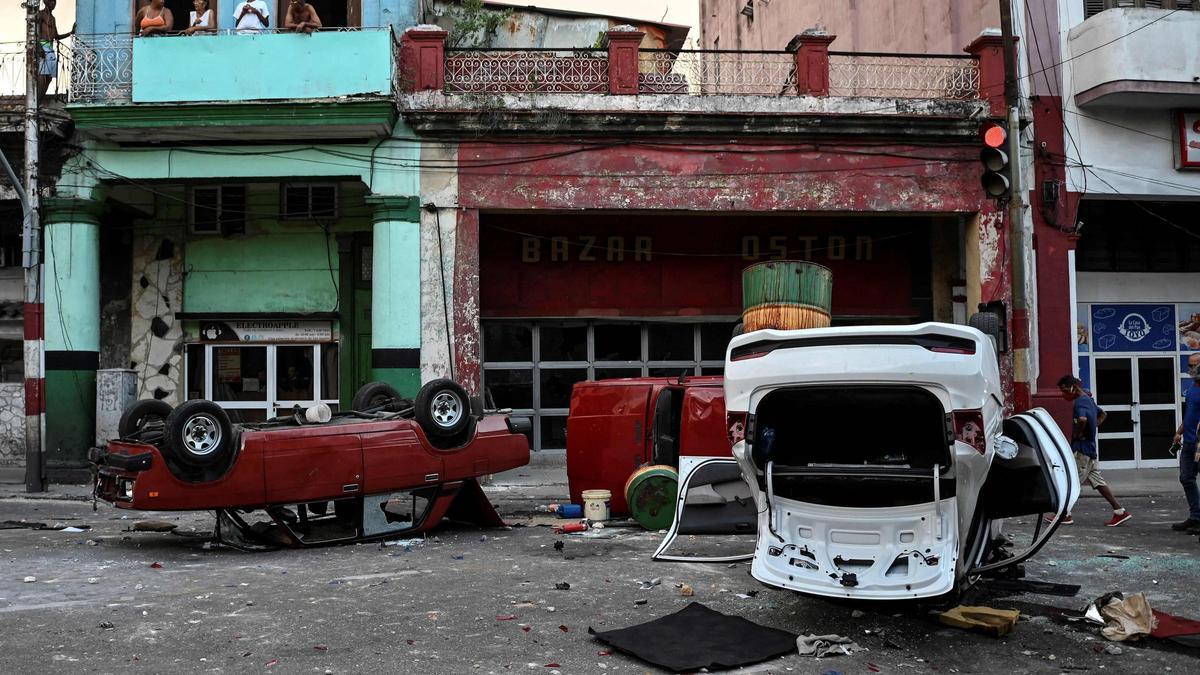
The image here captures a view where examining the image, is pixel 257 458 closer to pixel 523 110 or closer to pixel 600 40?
pixel 523 110

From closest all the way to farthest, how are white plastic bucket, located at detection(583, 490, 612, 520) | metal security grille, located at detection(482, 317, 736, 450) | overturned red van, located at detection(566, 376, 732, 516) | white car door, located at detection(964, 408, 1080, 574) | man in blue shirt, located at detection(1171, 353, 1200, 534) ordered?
1. white car door, located at detection(964, 408, 1080, 574)
2. man in blue shirt, located at detection(1171, 353, 1200, 534)
3. overturned red van, located at detection(566, 376, 732, 516)
4. white plastic bucket, located at detection(583, 490, 612, 520)
5. metal security grille, located at detection(482, 317, 736, 450)

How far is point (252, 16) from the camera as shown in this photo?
16.3 m

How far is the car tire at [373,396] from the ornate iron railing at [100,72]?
7.15 metres

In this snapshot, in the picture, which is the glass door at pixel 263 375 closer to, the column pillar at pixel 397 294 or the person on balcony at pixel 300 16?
the column pillar at pixel 397 294

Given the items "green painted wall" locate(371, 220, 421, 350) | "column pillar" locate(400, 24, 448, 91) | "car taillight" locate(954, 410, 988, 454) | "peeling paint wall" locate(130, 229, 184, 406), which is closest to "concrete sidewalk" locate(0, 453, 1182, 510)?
"peeling paint wall" locate(130, 229, 184, 406)

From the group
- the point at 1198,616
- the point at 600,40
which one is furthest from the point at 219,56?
the point at 1198,616

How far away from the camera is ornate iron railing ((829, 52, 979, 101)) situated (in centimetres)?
1728

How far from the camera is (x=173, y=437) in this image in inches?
359

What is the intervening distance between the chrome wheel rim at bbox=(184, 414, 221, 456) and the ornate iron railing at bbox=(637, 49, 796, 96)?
9.54 meters

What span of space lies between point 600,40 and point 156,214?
840 centimetres

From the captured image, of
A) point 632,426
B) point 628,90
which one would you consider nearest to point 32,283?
point 628,90

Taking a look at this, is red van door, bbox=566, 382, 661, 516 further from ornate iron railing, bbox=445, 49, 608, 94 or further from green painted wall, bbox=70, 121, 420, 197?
ornate iron railing, bbox=445, 49, 608, 94

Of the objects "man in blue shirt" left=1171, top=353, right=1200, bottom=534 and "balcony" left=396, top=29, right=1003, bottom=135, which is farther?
"balcony" left=396, top=29, right=1003, bottom=135

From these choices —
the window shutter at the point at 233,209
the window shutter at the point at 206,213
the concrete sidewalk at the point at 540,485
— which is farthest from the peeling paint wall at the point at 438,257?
the window shutter at the point at 206,213
